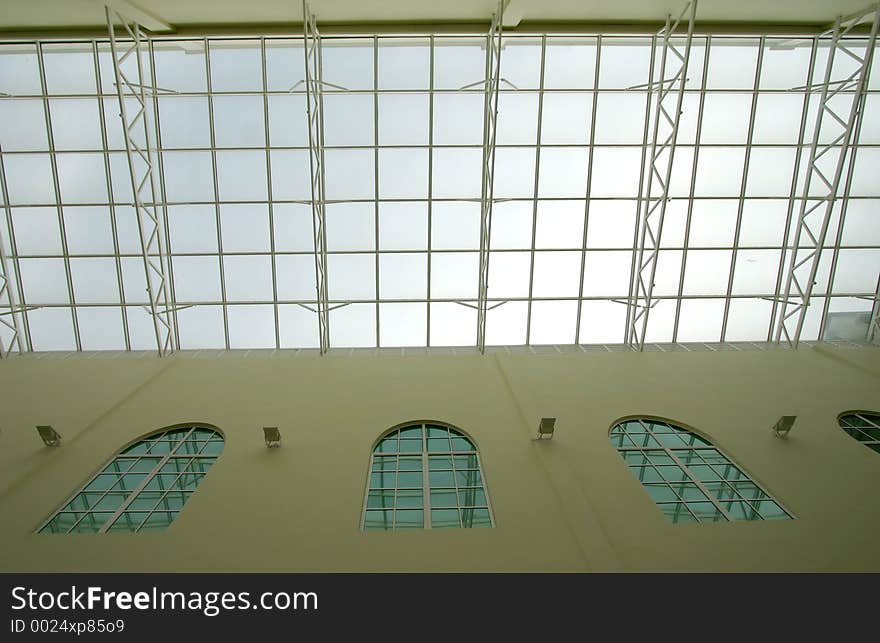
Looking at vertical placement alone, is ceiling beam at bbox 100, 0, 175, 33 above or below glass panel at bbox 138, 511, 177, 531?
above

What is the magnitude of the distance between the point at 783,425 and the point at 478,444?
6329 millimetres

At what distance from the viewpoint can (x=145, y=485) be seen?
10.4 m

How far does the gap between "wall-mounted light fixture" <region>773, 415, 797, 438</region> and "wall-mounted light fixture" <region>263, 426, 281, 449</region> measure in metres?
10.3

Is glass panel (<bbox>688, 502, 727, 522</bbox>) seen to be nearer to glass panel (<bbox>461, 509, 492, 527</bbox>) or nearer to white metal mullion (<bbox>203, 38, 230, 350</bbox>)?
glass panel (<bbox>461, 509, 492, 527</bbox>)

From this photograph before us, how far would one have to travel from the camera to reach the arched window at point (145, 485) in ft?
30.9

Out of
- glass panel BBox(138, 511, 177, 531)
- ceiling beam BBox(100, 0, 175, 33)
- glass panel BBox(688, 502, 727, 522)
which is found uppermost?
ceiling beam BBox(100, 0, 175, 33)

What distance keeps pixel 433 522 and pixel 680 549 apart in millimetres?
3891

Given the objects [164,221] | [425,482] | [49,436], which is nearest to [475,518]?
[425,482]

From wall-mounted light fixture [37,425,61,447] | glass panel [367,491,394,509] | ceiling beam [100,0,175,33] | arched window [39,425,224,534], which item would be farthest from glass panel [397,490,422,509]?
ceiling beam [100,0,175,33]

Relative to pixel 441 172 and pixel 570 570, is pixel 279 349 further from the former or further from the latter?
pixel 570 570

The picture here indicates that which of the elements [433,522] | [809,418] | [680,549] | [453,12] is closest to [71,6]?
[453,12]

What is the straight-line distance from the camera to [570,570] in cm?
790

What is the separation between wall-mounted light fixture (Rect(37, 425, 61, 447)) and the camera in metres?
11.0
